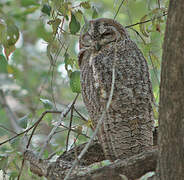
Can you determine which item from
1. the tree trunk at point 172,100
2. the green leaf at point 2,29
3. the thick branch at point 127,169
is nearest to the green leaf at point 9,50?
the green leaf at point 2,29

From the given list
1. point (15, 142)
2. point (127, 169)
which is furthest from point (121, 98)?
point (15, 142)

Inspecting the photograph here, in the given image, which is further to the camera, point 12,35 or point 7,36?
point 7,36

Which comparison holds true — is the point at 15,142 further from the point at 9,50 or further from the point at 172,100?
the point at 172,100

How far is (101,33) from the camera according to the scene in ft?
8.45

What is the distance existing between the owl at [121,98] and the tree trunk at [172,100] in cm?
58

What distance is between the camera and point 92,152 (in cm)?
247

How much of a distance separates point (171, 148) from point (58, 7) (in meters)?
1.08

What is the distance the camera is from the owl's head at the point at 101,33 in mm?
2535

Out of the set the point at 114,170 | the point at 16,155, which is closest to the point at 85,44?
the point at 16,155

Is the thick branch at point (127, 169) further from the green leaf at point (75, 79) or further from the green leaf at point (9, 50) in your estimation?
the green leaf at point (9, 50)

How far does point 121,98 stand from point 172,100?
2.22 feet

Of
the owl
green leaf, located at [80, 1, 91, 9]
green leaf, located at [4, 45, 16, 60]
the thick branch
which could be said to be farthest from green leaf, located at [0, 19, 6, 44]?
the thick branch

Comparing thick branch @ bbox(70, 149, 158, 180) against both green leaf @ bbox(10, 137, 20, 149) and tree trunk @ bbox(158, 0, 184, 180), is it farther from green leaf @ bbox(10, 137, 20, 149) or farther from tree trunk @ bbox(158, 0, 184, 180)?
green leaf @ bbox(10, 137, 20, 149)

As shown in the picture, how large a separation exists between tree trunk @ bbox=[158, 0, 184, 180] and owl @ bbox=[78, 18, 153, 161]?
0.58 metres
